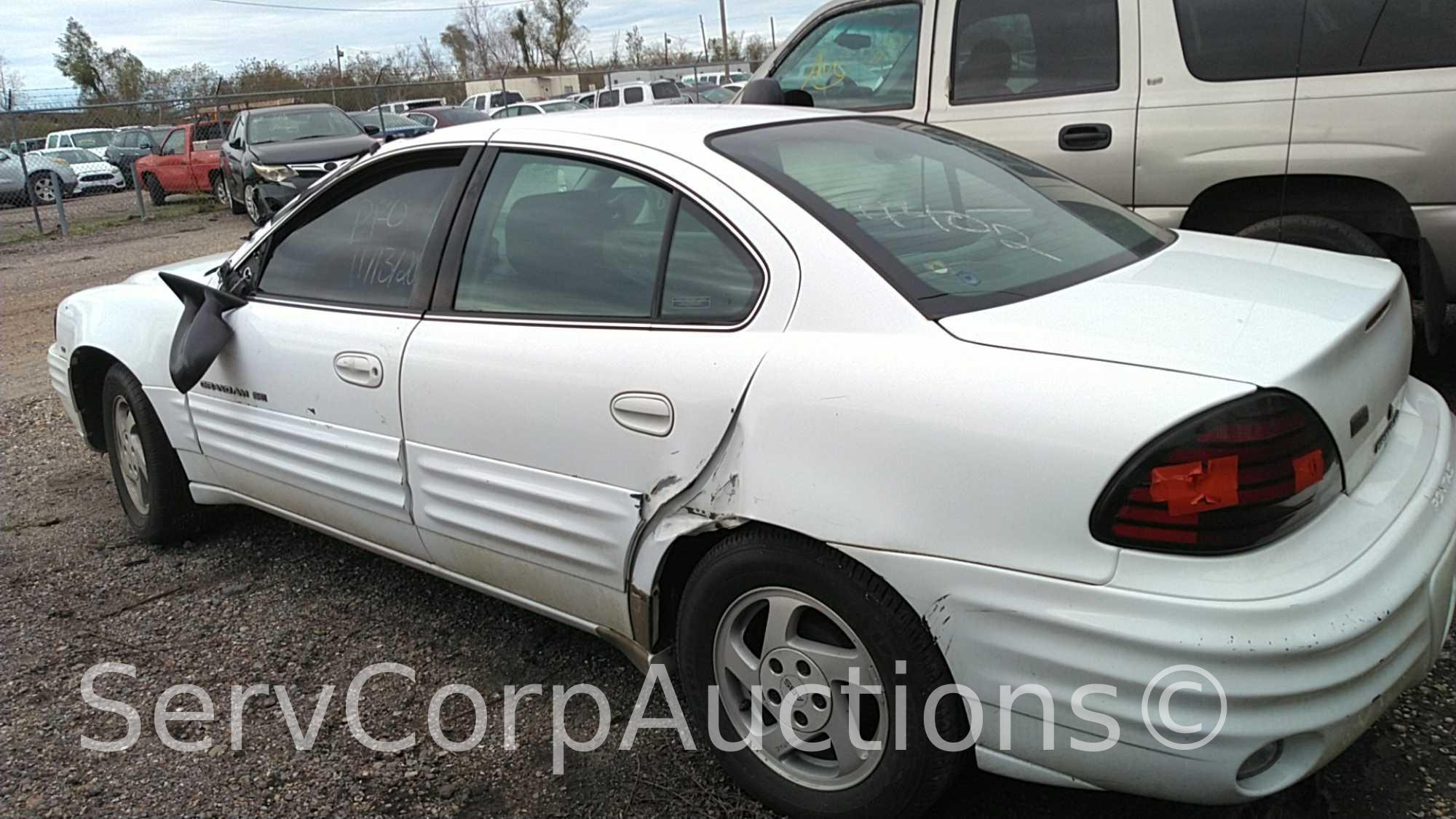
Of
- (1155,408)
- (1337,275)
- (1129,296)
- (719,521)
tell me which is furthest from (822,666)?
(1337,275)

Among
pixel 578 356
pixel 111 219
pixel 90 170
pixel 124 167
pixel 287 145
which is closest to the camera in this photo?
pixel 578 356

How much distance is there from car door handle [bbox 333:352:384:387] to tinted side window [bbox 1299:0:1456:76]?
373 centimetres

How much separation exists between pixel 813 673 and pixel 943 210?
3.77ft

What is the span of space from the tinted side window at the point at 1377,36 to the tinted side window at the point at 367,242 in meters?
3.41

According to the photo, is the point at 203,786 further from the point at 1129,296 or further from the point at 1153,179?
the point at 1153,179

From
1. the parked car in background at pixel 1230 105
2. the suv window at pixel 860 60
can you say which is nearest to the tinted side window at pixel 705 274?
the parked car in background at pixel 1230 105

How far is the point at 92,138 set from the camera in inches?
1148

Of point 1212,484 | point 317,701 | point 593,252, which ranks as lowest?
point 317,701

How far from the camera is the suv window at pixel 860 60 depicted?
18.0 feet

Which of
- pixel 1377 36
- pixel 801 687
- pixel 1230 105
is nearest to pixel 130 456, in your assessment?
pixel 801 687

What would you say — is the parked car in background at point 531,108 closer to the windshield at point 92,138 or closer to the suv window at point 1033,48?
the windshield at point 92,138

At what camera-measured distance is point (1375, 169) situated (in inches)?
165

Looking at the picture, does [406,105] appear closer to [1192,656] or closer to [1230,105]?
[1230,105]

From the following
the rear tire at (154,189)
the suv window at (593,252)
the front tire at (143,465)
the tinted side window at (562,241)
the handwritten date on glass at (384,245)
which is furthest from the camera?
the rear tire at (154,189)
